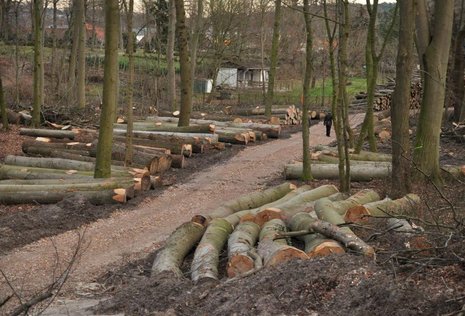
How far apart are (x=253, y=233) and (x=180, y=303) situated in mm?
2562

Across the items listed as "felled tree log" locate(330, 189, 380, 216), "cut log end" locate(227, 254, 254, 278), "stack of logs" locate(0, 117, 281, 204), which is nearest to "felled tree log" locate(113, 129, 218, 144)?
"stack of logs" locate(0, 117, 281, 204)

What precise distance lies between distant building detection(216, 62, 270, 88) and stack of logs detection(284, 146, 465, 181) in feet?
125

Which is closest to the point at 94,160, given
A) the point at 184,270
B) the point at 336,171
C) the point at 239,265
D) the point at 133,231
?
the point at 133,231

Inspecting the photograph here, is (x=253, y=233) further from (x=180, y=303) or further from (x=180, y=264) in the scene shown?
(x=180, y=303)

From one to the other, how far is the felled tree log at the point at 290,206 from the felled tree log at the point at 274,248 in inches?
15.4

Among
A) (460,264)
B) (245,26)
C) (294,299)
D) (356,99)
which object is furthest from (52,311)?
(245,26)

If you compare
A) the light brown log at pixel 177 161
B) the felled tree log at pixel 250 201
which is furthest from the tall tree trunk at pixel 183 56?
the felled tree log at pixel 250 201

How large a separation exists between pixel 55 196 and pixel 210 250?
17.3 feet

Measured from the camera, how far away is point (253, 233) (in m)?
9.32

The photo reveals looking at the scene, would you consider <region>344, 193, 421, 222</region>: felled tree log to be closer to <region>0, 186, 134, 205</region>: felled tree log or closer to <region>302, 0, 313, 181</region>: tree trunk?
<region>302, 0, 313, 181</region>: tree trunk

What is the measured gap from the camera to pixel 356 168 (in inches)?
604

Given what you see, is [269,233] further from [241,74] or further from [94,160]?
[241,74]

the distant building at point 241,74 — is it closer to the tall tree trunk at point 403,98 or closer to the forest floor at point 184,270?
the forest floor at point 184,270

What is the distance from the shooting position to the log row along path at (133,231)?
9.04 meters
